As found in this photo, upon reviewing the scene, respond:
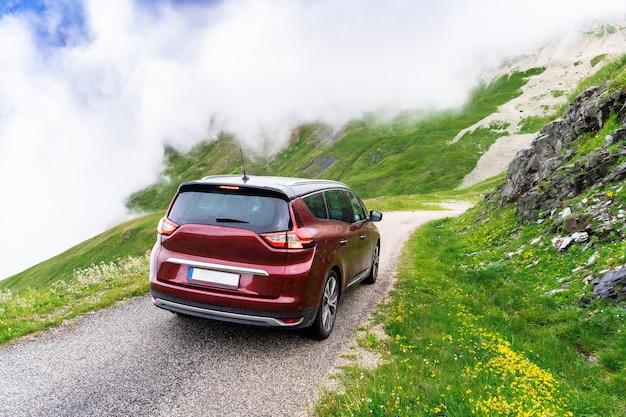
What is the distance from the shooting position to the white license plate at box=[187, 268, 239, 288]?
5.80 meters

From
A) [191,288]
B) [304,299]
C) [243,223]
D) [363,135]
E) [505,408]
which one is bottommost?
[363,135]

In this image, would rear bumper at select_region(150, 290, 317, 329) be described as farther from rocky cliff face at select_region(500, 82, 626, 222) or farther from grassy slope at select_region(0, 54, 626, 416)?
rocky cliff face at select_region(500, 82, 626, 222)

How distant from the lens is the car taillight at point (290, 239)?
5757 millimetres

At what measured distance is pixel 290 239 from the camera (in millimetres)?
5820

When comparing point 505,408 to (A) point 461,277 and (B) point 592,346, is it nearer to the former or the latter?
(B) point 592,346

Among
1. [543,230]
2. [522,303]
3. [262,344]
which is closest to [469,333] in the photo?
[522,303]

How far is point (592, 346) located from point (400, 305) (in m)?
3.21

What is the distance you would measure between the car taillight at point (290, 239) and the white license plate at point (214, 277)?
2.34 feet

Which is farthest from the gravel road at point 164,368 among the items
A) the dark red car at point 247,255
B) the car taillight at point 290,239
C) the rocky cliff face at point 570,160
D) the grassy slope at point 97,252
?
the grassy slope at point 97,252

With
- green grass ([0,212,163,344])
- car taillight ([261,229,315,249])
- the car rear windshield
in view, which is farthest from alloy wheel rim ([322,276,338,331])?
green grass ([0,212,163,344])

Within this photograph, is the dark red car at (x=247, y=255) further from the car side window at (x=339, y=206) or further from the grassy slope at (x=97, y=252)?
the grassy slope at (x=97, y=252)

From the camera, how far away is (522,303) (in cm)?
830

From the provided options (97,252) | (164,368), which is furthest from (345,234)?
(97,252)

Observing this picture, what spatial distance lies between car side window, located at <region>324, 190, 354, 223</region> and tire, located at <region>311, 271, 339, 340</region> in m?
1.16
